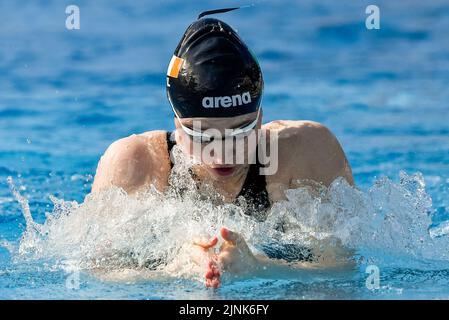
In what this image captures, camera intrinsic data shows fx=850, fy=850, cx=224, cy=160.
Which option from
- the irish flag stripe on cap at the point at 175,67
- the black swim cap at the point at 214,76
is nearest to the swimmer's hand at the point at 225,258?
the black swim cap at the point at 214,76

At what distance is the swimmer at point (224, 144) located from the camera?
9.93 ft

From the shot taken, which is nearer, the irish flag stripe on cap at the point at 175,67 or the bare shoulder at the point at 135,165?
the irish flag stripe on cap at the point at 175,67

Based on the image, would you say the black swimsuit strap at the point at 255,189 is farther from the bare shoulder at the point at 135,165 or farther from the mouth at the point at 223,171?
the mouth at the point at 223,171

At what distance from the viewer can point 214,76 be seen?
3035 millimetres

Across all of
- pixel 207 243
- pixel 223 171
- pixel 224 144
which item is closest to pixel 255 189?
pixel 223 171

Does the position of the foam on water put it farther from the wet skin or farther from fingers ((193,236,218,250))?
fingers ((193,236,218,250))

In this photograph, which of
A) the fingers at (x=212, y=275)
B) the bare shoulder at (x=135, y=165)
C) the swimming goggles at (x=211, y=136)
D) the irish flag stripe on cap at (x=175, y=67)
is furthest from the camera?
the bare shoulder at (x=135, y=165)

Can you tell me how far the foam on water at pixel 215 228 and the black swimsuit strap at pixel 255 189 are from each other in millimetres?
57

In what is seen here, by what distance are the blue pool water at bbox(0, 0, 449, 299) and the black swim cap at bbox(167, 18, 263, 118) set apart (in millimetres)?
421

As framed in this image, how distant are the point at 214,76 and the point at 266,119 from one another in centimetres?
338

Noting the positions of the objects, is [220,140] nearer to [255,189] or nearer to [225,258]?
[255,189]

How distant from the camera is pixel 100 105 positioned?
6832 millimetres

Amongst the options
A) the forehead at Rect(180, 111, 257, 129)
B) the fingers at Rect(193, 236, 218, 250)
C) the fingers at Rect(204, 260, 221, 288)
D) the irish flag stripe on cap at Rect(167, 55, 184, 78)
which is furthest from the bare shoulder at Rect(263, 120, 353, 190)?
the fingers at Rect(204, 260, 221, 288)
